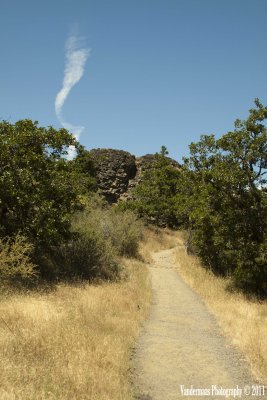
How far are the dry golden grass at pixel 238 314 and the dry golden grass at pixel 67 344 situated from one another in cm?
304

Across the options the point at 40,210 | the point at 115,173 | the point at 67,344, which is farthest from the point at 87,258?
the point at 115,173

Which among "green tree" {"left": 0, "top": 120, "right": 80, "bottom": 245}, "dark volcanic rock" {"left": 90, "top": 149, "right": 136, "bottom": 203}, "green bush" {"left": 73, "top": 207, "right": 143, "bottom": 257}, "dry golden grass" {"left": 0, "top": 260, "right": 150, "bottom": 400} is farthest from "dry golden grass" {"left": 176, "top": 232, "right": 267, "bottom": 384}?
"dark volcanic rock" {"left": 90, "top": 149, "right": 136, "bottom": 203}

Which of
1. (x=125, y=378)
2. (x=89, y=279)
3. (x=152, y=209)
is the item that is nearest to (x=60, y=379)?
(x=125, y=378)

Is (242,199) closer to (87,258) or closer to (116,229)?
(87,258)

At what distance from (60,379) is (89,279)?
482 inches

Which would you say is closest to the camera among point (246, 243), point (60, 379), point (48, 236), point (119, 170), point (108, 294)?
point (60, 379)

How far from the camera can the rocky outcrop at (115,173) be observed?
184 feet

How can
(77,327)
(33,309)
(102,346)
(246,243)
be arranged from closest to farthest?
(102,346) → (77,327) → (33,309) → (246,243)

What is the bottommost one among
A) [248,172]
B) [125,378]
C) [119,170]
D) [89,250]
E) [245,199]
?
[125,378]

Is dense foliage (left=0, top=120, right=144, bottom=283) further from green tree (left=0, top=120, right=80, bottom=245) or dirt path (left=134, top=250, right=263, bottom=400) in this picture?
dirt path (left=134, top=250, right=263, bottom=400)

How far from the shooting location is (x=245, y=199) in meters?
18.5

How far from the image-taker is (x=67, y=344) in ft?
30.8

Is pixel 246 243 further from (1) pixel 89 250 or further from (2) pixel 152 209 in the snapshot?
(2) pixel 152 209

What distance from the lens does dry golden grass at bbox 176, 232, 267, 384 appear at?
33.7 feet
